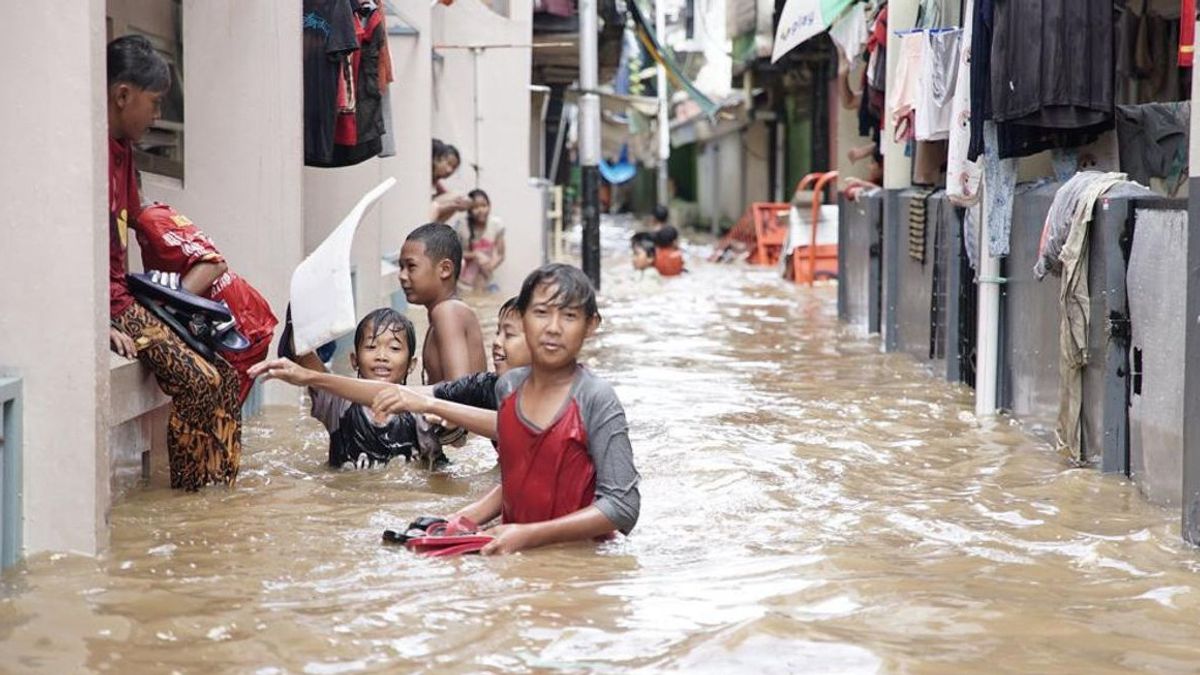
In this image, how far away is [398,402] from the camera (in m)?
5.91

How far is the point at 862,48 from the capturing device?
613 inches

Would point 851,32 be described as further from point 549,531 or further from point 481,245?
point 549,531

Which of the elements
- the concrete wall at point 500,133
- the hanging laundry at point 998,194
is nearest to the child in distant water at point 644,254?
the concrete wall at point 500,133

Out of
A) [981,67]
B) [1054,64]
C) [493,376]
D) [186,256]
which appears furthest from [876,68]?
[186,256]

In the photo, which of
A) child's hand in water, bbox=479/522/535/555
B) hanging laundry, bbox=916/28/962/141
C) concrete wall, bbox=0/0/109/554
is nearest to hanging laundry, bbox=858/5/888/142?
hanging laundry, bbox=916/28/962/141

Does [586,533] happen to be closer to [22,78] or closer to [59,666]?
[59,666]

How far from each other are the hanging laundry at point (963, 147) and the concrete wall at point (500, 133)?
35.3 ft

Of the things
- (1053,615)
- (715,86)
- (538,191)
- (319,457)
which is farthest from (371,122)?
(715,86)

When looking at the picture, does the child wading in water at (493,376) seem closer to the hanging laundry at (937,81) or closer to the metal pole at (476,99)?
the hanging laundry at (937,81)

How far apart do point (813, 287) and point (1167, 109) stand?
13.0 m

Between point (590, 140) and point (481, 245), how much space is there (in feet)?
11.3

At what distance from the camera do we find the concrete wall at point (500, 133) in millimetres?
20266

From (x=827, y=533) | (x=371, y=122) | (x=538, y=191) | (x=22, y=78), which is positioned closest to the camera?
(x=22, y=78)

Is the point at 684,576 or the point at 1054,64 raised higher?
the point at 1054,64
